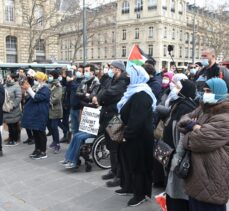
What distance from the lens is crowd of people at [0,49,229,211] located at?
2.72 metres

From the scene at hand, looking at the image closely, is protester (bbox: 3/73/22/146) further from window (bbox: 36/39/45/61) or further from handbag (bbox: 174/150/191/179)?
window (bbox: 36/39/45/61)

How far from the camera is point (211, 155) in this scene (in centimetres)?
270

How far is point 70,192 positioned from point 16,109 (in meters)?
3.66

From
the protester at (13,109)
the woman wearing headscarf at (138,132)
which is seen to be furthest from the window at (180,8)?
the woman wearing headscarf at (138,132)

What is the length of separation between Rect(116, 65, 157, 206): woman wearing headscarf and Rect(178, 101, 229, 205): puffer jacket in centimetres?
135

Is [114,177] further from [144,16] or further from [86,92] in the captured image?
[144,16]

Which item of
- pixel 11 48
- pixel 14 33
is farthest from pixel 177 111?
pixel 11 48

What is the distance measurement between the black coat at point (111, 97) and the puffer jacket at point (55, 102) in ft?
6.11

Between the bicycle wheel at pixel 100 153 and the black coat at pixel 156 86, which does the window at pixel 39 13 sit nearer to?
the bicycle wheel at pixel 100 153

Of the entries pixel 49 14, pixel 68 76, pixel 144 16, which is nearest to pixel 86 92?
pixel 68 76

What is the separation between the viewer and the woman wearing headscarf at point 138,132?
4.10 metres

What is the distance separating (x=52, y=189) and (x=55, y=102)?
8.78 feet

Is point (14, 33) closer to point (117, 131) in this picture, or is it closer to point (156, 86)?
point (156, 86)

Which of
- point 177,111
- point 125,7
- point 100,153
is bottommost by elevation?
point 100,153
